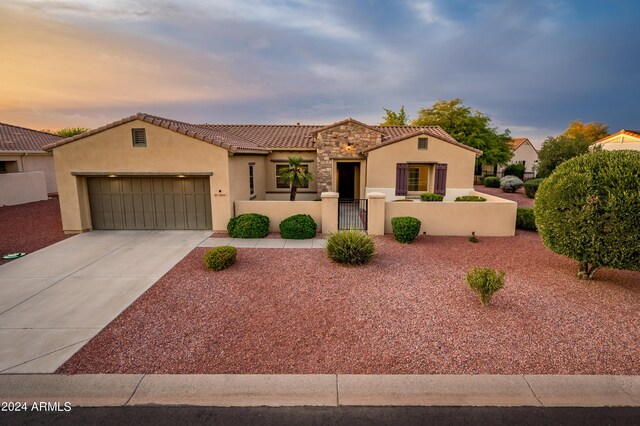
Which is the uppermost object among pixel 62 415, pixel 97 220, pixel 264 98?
pixel 264 98

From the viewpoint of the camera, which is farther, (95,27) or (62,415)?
(95,27)

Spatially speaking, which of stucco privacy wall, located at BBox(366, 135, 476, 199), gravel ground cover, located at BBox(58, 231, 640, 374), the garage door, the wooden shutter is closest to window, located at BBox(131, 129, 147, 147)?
the garage door

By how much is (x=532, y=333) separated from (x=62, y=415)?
24.5 ft

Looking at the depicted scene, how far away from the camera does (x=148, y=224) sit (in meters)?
13.8

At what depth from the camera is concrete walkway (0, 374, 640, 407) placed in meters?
4.33

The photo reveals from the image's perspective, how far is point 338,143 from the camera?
61.3 feet

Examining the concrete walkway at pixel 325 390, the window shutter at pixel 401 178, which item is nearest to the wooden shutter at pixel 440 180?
the window shutter at pixel 401 178

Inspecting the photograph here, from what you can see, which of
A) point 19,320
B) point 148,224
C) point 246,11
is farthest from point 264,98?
point 19,320

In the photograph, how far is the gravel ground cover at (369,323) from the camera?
5102 mm

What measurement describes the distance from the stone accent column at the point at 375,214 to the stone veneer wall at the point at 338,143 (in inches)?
247

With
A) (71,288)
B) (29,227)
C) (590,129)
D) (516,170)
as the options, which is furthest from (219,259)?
(590,129)

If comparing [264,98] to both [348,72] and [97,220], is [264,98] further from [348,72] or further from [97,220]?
[97,220]

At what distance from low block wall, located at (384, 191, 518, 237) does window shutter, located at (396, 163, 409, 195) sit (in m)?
5.01

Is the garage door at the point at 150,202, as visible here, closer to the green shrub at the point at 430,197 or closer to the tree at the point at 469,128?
the green shrub at the point at 430,197
